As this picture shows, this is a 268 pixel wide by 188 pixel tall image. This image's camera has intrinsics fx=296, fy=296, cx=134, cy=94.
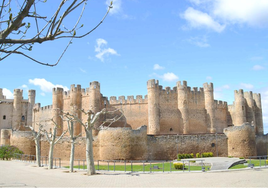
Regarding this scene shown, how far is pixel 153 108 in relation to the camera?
4241cm

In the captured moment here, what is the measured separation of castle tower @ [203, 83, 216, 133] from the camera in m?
44.6

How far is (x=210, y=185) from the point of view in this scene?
13.4 meters

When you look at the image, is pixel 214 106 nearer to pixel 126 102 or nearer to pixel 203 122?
pixel 203 122

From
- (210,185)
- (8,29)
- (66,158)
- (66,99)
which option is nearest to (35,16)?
(8,29)

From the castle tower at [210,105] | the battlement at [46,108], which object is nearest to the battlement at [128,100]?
the castle tower at [210,105]

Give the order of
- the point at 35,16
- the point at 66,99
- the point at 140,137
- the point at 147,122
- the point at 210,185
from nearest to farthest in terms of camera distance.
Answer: the point at 35,16 → the point at 210,185 → the point at 140,137 → the point at 147,122 → the point at 66,99

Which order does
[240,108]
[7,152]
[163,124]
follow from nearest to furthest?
Answer: [7,152], [163,124], [240,108]

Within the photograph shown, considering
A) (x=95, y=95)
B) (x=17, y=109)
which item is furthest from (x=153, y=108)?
(x=17, y=109)

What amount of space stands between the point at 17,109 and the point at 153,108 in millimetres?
30066

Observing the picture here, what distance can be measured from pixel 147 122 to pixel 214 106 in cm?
1077

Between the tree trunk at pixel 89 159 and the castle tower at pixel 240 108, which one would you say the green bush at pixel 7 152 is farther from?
the castle tower at pixel 240 108

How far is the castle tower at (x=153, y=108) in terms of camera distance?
41.9m

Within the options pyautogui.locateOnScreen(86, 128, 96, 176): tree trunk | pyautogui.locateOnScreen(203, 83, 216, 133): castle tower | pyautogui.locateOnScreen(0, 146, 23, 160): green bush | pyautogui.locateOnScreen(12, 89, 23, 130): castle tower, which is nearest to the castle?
pyautogui.locateOnScreen(203, 83, 216, 133): castle tower

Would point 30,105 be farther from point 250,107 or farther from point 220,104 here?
point 250,107
